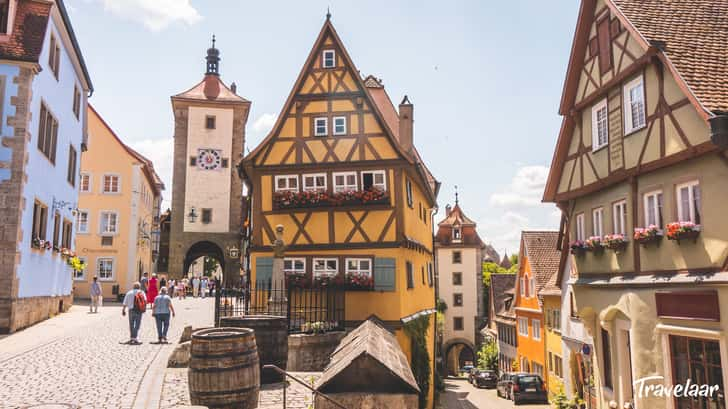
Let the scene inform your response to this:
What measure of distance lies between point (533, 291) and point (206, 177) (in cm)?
2777

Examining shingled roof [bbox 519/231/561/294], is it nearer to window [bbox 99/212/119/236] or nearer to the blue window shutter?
the blue window shutter

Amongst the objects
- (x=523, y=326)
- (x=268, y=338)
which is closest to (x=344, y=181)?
(x=268, y=338)

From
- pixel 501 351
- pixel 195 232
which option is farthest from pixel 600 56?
pixel 195 232

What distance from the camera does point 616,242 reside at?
14.6 metres

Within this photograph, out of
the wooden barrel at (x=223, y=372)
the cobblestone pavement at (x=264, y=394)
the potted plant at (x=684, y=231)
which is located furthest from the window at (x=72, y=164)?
the potted plant at (x=684, y=231)

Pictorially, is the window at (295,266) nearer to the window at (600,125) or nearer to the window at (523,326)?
the window at (600,125)

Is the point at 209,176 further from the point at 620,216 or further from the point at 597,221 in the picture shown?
the point at 620,216

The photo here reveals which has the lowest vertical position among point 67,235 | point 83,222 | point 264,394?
point 264,394

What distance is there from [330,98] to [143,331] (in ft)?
32.9

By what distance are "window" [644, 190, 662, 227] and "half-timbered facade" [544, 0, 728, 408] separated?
26mm

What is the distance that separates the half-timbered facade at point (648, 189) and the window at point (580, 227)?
71 mm

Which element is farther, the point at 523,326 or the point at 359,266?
the point at 523,326

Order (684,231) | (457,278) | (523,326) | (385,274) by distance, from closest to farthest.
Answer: (684,231) → (385,274) → (523,326) → (457,278)

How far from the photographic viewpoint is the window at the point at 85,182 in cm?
3947
